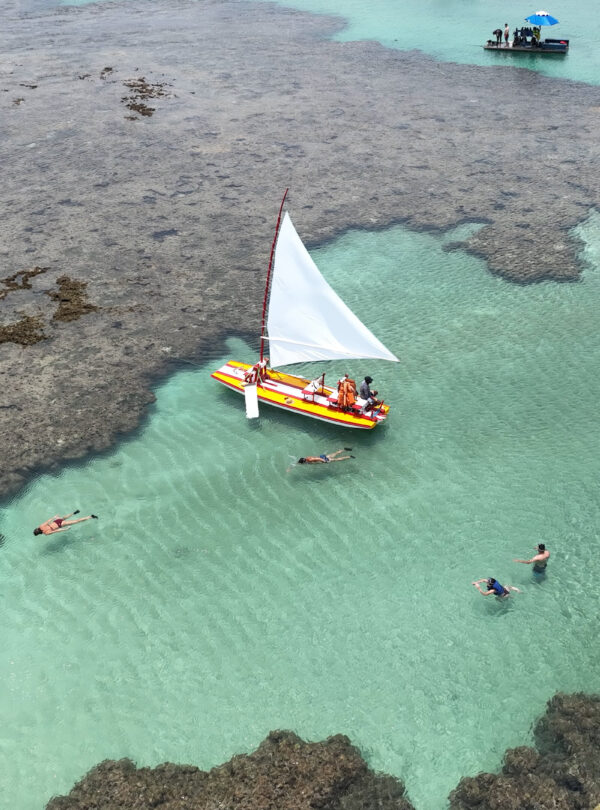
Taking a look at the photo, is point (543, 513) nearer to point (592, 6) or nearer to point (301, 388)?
point (301, 388)

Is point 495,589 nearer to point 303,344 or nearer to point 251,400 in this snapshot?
point 251,400

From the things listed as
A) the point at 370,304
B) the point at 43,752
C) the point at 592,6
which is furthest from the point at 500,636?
the point at 592,6

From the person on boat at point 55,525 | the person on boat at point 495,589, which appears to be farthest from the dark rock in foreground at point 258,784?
the person on boat at point 55,525

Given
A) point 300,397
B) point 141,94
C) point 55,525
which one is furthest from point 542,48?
point 55,525

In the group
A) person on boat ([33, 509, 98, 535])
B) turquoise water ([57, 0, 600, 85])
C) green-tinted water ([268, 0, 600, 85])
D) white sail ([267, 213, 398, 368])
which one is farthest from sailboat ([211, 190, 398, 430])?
turquoise water ([57, 0, 600, 85])

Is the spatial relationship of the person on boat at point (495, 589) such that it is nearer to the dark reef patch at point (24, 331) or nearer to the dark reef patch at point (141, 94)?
the dark reef patch at point (24, 331)
